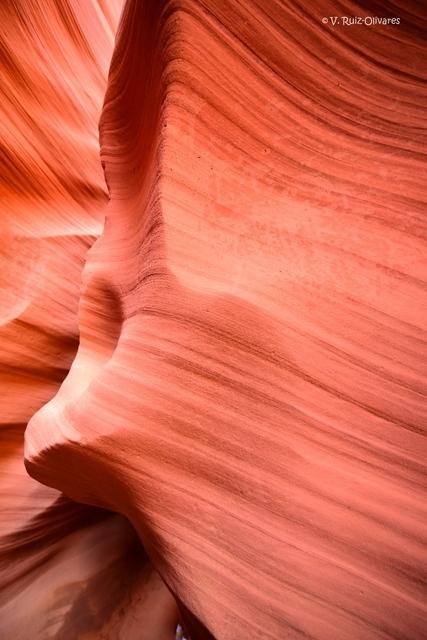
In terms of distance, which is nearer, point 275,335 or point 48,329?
point 275,335

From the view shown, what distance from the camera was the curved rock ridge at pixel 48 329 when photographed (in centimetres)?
92

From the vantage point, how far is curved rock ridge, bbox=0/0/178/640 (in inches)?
36.3

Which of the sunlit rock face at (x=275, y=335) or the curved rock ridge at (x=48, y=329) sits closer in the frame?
the sunlit rock face at (x=275, y=335)

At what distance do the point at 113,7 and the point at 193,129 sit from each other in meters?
1.30

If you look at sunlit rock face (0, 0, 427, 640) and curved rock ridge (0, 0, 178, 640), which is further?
curved rock ridge (0, 0, 178, 640)

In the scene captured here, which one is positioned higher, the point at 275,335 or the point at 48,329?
the point at 275,335

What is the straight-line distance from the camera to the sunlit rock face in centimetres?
43

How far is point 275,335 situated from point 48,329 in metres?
0.83

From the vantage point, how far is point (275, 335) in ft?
1.57

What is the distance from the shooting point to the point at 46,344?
3.43 feet

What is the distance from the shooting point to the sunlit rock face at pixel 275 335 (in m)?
0.43

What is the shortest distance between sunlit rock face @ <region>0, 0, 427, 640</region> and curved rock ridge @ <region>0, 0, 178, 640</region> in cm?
46

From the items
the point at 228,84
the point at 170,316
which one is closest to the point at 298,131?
the point at 228,84

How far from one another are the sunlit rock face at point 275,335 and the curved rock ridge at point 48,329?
18.3 inches
